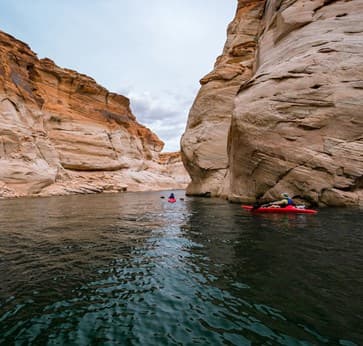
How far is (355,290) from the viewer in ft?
15.4

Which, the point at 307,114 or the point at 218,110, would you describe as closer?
the point at 307,114

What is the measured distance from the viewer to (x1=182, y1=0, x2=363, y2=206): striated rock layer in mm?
16203

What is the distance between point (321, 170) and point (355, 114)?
3880 millimetres

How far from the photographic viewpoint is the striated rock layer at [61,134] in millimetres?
33625

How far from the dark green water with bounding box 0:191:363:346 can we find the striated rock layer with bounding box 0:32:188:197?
27.6 metres

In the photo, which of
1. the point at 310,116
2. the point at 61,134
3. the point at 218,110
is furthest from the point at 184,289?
the point at 61,134

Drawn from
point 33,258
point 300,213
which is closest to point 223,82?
point 300,213

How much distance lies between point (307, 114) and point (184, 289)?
1595cm

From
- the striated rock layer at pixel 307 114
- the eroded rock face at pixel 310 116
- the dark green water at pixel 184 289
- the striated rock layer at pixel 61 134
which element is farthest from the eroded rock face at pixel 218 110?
the dark green water at pixel 184 289

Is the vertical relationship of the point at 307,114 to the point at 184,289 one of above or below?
above

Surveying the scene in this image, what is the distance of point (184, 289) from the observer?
5031mm

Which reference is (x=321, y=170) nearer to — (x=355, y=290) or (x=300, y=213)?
(x=300, y=213)

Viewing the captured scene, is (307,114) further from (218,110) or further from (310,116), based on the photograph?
(218,110)

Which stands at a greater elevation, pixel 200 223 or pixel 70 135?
pixel 70 135
